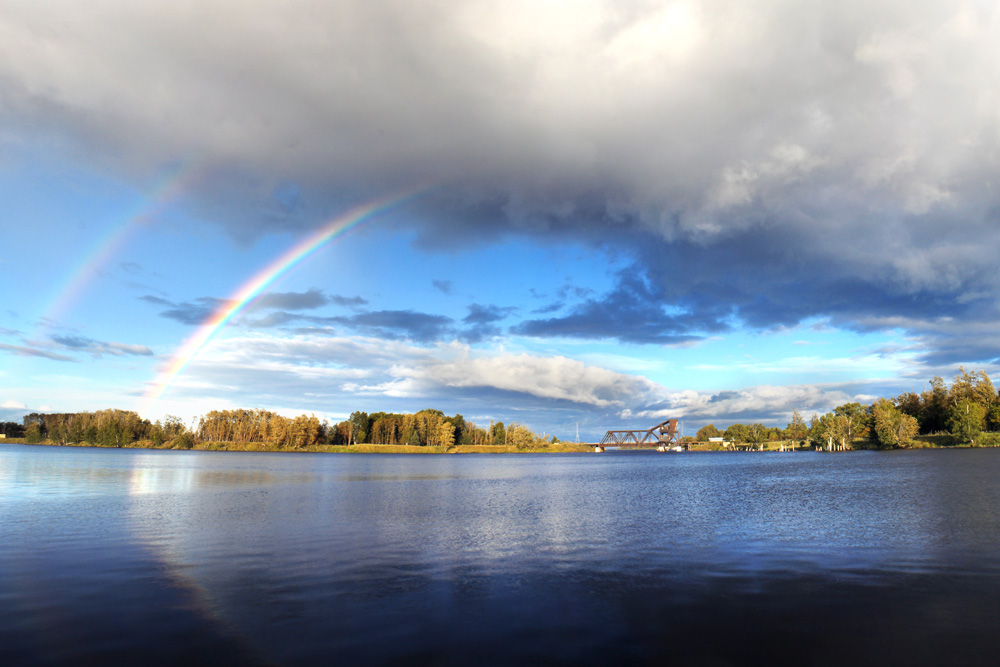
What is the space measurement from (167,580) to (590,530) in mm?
19668

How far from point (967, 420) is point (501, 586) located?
591 ft

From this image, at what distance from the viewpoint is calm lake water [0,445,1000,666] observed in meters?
12.2

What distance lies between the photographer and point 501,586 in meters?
17.5

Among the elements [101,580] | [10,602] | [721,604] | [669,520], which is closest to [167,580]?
[101,580]

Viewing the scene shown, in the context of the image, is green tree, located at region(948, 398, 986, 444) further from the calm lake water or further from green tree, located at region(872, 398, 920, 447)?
the calm lake water

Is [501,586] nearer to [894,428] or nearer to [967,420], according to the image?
[967,420]

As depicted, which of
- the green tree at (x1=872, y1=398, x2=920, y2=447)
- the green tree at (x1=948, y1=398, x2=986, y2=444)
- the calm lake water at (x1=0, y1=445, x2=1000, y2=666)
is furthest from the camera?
the green tree at (x1=872, y1=398, x2=920, y2=447)

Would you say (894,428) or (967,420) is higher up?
(967,420)

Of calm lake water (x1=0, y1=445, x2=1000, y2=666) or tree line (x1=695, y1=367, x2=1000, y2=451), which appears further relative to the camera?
tree line (x1=695, y1=367, x2=1000, y2=451)

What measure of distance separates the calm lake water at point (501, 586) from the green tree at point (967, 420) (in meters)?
146

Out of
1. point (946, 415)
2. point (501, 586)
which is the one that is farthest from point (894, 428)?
point (501, 586)

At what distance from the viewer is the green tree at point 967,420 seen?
14338cm

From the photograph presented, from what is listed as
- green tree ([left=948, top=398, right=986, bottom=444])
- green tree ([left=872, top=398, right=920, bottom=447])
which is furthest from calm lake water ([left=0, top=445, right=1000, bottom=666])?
green tree ([left=872, top=398, right=920, bottom=447])

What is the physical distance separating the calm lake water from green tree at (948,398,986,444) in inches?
5748
